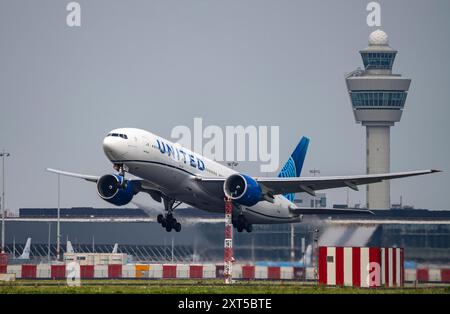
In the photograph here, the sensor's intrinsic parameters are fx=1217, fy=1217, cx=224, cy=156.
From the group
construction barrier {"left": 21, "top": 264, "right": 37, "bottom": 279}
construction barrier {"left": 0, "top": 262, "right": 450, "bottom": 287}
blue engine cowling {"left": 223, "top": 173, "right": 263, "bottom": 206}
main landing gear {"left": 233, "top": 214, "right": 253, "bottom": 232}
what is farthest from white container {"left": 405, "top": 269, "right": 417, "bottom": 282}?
construction barrier {"left": 21, "top": 264, "right": 37, "bottom": 279}

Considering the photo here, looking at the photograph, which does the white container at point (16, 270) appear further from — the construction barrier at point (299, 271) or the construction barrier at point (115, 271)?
the construction barrier at point (115, 271)

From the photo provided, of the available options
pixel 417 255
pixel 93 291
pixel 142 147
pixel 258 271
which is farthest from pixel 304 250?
pixel 93 291

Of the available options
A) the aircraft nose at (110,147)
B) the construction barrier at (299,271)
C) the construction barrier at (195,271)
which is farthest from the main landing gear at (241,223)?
the aircraft nose at (110,147)

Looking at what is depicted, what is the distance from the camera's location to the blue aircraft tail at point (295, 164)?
324 feet

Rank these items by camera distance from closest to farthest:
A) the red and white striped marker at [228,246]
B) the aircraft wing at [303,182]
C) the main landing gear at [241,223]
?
the red and white striped marker at [228,246] → the aircraft wing at [303,182] → the main landing gear at [241,223]

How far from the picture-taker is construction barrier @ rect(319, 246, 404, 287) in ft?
261

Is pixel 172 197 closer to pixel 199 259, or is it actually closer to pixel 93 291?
pixel 199 259

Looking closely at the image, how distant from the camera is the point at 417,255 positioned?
94125mm

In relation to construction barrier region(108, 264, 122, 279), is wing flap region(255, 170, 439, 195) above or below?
above

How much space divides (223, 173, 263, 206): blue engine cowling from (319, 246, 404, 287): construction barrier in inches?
255

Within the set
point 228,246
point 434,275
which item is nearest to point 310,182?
point 228,246

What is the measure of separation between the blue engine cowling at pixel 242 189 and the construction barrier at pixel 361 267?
21.3 feet

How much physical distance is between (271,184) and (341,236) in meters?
11.1

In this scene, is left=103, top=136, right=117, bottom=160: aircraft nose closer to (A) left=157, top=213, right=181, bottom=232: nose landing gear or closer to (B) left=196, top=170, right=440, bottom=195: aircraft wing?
(B) left=196, top=170, right=440, bottom=195: aircraft wing
